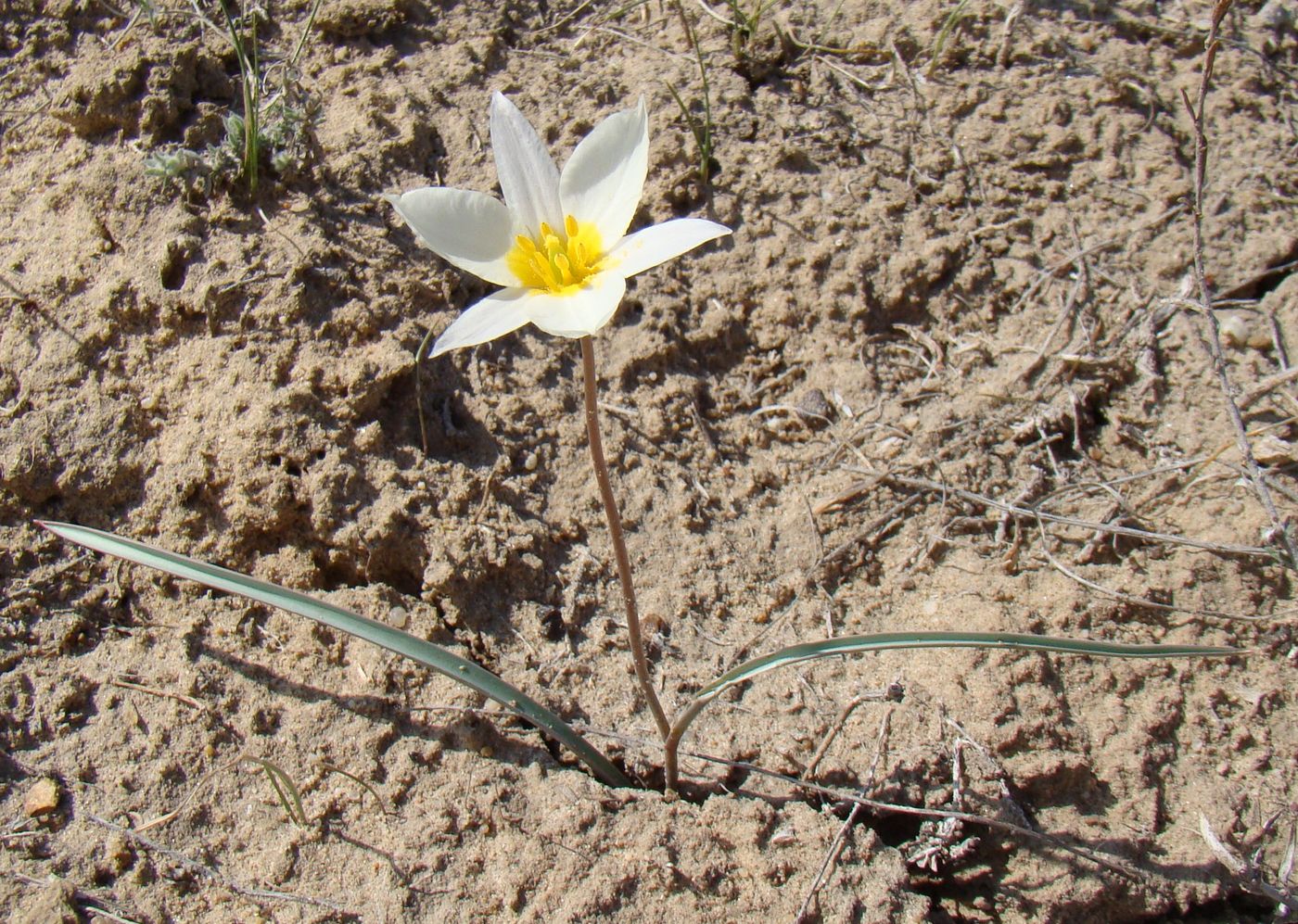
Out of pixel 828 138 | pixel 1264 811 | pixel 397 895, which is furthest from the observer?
pixel 828 138

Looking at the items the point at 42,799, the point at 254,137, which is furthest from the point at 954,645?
the point at 254,137

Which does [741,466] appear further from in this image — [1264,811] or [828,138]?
[1264,811]

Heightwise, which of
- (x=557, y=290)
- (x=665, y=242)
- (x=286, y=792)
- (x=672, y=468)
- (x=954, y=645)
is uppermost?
(x=665, y=242)

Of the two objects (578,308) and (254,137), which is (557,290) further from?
(254,137)

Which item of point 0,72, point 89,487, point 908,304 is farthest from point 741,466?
point 0,72

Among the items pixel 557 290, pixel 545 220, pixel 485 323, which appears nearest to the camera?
pixel 485 323

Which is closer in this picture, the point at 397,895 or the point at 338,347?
the point at 397,895

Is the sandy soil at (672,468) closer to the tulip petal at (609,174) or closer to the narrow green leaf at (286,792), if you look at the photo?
the narrow green leaf at (286,792)
